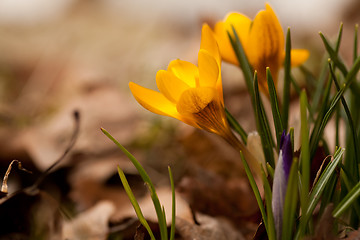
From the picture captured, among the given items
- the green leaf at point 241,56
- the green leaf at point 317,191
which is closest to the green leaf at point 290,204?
the green leaf at point 317,191

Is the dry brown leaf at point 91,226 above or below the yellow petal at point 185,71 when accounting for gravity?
below

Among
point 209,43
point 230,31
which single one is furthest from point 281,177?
point 230,31

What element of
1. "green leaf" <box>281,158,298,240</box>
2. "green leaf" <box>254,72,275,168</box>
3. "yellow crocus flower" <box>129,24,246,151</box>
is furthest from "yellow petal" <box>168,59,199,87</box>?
"green leaf" <box>281,158,298,240</box>

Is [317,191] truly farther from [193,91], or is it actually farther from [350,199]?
[193,91]

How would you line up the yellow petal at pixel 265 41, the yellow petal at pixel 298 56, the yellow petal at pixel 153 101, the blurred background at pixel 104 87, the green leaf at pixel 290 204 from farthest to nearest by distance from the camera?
1. the blurred background at pixel 104 87
2. the yellow petal at pixel 298 56
3. the yellow petal at pixel 265 41
4. the yellow petal at pixel 153 101
5. the green leaf at pixel 290 204

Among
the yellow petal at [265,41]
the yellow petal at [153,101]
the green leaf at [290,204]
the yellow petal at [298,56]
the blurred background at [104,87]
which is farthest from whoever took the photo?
the blurred background at [104,87]

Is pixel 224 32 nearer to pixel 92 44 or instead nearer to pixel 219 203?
pixel 219 203

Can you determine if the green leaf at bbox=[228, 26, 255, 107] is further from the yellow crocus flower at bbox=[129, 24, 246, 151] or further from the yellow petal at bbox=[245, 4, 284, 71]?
the yellow crocus flower at bbox=[129, 24, 246, 151]

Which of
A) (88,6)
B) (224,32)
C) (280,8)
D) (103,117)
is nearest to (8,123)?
(103,117)

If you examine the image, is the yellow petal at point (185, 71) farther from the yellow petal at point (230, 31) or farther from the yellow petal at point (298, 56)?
the yellow petal at point (298, 56)
